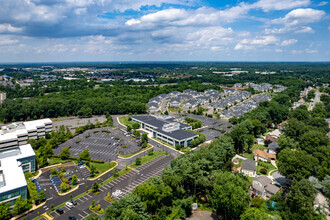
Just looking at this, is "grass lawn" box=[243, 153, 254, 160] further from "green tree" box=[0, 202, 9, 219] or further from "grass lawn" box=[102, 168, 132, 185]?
"green tree" box=[0, 202, 9, 219]

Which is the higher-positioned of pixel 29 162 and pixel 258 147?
pixel 29 162

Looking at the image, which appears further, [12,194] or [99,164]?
[99,164]

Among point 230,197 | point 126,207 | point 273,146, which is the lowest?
point 273,146

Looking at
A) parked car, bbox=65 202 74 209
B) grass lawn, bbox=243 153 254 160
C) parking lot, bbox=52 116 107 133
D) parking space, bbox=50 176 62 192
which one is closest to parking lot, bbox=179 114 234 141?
grass lawn, bbox=243 153 254 160

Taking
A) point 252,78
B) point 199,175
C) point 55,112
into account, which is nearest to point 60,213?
point 199,175

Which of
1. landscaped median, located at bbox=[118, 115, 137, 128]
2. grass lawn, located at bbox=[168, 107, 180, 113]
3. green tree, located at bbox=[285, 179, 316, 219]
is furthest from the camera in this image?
grass lawn, located at bbox=[168, 107, 180, 113]

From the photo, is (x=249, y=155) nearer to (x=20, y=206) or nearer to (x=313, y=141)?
(x=313, y=141)

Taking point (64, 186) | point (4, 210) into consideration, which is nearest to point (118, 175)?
point (64, 186)
